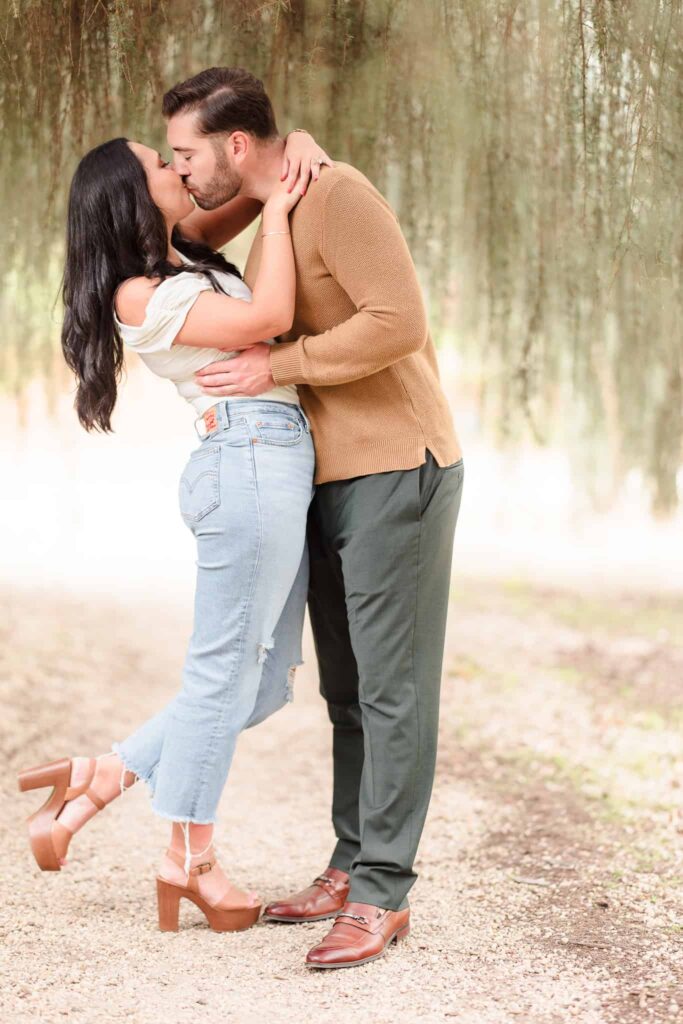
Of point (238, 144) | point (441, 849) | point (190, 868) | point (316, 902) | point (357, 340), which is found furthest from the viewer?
point (441, 849)

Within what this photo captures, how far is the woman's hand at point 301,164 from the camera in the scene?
176cm

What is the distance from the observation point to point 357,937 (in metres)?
1.80

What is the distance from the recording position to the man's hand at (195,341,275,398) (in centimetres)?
179

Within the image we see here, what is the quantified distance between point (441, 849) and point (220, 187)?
5.19 feet

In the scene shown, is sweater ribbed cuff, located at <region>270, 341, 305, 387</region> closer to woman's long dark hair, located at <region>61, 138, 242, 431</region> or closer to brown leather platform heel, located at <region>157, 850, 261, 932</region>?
woman's long dark hair, located at <region>61, 138, 242, 431</region>

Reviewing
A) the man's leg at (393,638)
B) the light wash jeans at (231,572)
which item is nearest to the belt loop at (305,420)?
the light wash jeans at (231,572)

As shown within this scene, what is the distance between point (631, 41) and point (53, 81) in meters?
1.04

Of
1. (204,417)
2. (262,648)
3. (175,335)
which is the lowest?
(262,648)

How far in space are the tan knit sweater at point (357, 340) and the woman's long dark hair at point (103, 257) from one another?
0.18m

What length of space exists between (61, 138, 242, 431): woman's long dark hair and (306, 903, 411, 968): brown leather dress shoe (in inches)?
37.2

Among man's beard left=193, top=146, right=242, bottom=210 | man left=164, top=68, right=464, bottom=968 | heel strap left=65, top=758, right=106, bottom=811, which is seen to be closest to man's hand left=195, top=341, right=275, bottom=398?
man left=164, top=68, right=464, bottom=968

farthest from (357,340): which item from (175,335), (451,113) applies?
(451,113)

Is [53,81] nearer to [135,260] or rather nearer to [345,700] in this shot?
[135,260]

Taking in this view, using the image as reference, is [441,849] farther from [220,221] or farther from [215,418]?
[220,221]
